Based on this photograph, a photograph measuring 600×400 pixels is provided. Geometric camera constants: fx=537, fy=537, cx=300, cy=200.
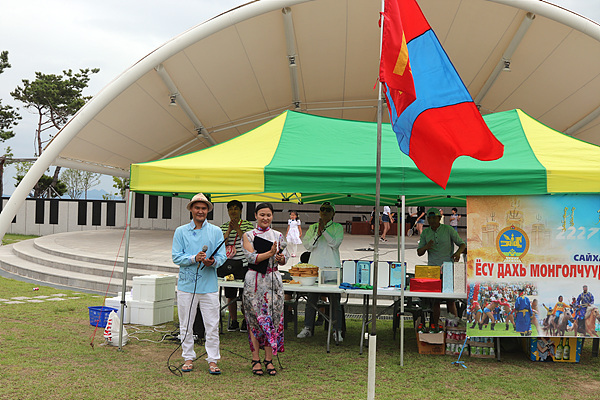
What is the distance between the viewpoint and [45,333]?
22.9 ft

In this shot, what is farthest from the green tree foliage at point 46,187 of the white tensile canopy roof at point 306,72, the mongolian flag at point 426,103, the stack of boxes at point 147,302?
the mongolian flag at point 426,103

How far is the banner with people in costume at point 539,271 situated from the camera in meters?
5.93

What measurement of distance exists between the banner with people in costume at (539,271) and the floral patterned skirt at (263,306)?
223 cm

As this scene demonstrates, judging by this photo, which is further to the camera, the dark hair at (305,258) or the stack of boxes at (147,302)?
the dark hair at (305,258)

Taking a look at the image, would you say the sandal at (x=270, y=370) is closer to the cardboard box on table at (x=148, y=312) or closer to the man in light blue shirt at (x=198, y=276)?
the man in light blue shirt at (x=198, y=276)

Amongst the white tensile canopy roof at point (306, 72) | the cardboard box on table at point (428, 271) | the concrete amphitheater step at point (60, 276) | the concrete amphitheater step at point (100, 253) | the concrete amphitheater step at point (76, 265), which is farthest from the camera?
the white tensile canopy roof at point (306, 72)

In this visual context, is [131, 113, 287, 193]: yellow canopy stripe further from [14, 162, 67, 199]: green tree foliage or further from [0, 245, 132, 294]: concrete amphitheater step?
[14, 162, 67, 199]: green tree foliage

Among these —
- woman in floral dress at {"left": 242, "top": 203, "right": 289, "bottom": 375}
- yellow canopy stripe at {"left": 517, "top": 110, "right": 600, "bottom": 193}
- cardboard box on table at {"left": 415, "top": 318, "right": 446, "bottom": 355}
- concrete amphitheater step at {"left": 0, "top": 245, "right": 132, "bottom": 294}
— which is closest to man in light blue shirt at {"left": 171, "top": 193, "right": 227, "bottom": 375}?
woman in floral dress at {"left": 242, "top": 203, "right": 289, "bottom": 375}

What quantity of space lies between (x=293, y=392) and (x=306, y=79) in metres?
14.2

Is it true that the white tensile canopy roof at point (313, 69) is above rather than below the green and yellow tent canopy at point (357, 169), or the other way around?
above

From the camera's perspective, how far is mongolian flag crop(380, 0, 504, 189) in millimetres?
4105

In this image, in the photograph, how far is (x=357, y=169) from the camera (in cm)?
591

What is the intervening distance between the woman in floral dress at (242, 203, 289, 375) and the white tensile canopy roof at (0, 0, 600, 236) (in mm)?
10189

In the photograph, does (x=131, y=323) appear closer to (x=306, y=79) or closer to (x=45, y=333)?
(x=45, y=333)
